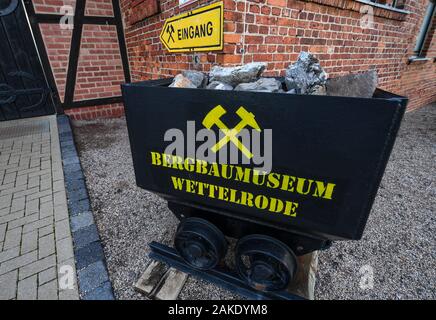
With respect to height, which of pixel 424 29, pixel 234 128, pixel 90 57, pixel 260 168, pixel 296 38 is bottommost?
pixel 260 168

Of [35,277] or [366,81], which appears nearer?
[366,81]

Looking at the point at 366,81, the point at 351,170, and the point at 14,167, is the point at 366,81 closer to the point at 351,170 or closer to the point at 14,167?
the point at 351,170

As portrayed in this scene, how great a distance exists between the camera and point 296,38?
2.39m

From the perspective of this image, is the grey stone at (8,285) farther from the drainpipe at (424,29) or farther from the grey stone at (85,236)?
the drainpipe at (424,29)

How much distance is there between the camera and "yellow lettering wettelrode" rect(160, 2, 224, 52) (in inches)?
A: 72.2

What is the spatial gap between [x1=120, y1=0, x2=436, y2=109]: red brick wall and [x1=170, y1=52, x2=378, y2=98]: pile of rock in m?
0.53

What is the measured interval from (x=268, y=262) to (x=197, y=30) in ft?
6.72

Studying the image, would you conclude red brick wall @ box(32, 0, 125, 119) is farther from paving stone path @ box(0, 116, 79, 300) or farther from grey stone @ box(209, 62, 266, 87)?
grey stone @ box(209, 62, 266, 87)

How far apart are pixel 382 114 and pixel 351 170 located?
0.27m

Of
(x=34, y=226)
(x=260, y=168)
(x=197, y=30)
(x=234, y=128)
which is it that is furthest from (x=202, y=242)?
(x=197, y=30)

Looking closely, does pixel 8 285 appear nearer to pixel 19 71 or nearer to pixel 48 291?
pixel 48 291
